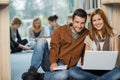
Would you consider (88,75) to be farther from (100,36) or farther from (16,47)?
(16,47)

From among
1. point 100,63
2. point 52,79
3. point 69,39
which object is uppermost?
point 69,39

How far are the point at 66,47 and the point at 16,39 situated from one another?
246 centimetres

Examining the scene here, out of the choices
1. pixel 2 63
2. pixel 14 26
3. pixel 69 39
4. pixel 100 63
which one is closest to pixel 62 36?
pixel 69 39

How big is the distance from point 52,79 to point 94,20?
0.50 meters

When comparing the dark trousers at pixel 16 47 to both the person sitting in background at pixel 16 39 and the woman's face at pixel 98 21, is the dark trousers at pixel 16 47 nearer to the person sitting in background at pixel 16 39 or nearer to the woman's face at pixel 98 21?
the person sitting in background at pixel 16 39

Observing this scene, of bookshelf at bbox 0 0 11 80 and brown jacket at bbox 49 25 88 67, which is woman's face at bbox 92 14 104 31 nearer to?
brown jacket at bbox 49 25 88 67

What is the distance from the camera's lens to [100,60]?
5.68ft

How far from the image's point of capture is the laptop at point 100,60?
5.62ft

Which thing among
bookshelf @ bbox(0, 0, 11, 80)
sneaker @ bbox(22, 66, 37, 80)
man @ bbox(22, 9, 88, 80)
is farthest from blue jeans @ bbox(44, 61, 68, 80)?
bookshelf @ bbox(0, 0, 11, 80)

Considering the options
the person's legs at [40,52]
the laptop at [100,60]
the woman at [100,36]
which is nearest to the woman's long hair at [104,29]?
the woman at [100,36]

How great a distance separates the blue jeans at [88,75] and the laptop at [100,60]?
1.5 inches

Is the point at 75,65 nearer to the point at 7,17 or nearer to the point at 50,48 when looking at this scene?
the point at 50,48

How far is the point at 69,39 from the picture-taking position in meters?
1.96

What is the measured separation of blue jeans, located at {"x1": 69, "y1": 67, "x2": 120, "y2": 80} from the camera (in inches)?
69.4
